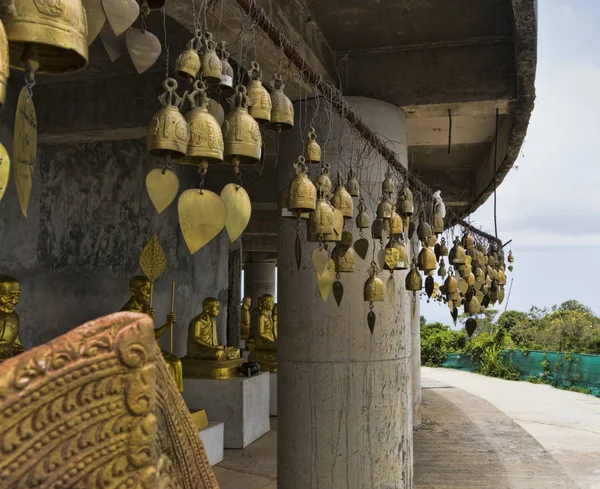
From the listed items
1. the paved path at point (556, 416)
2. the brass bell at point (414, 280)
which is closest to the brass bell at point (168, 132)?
the brass bell at point (414, 280)

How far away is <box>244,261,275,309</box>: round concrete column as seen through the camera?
22781mm

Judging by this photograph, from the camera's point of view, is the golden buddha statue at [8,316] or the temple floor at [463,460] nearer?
the golden buddha statue at [8,316]

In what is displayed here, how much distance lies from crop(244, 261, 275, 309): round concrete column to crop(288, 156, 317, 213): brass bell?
19937mm

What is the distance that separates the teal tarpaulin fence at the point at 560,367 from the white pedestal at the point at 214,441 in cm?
1349

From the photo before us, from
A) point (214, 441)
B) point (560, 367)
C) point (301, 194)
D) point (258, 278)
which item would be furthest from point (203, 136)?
point (258, 278)

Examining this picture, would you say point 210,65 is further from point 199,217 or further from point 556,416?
point 556,416

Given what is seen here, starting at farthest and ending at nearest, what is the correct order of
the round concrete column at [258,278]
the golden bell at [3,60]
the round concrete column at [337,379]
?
the round concrete column at [258,278], the round concrete column at [337,379], the golden bell at [3,60]

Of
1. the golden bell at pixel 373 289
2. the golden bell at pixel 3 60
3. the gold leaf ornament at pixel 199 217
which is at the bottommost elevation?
the golden bell at pixel 373 289

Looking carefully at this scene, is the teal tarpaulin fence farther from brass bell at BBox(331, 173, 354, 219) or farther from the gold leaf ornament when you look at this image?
the gold leaf ornament

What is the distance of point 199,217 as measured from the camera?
77.0 inches

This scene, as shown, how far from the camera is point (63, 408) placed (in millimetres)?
1059

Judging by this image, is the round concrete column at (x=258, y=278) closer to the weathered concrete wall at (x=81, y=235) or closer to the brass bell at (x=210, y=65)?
the weathered concrete wall at (x=81, y=235)

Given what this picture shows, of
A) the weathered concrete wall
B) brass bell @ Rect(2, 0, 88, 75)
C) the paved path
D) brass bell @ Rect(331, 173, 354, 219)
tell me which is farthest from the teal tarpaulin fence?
brass bell @ Rect(2, 0, 88, 75)

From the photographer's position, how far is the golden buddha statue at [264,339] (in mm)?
10727
